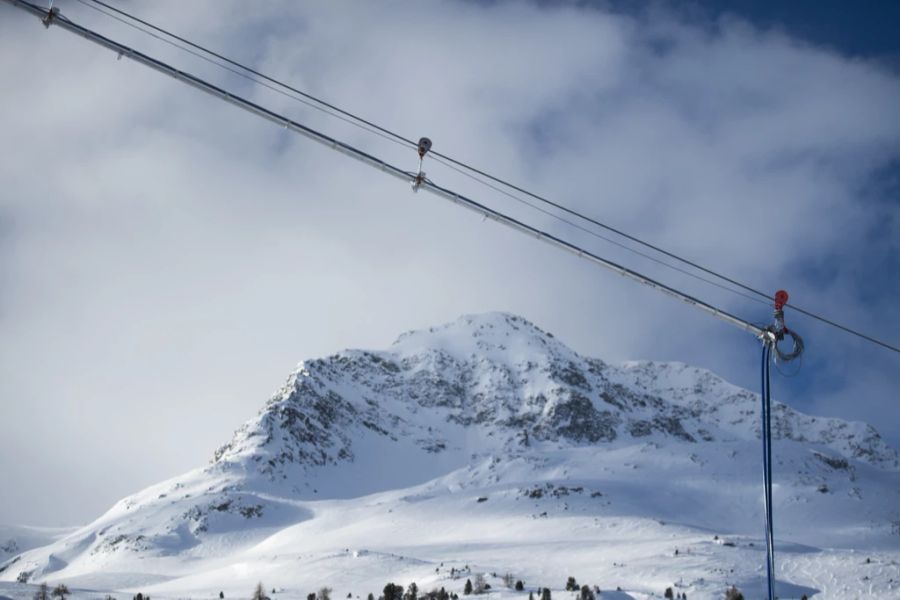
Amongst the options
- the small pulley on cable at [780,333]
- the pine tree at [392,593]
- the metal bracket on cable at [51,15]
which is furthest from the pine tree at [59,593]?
the small pulley on cable at [780,333]

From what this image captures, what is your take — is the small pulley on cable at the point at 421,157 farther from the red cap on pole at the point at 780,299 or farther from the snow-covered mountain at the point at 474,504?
the snow-covered mountain at the point at 474,504

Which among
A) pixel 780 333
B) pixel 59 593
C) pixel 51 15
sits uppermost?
pixel 51 15

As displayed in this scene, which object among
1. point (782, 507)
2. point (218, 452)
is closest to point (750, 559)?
point (782, 507)

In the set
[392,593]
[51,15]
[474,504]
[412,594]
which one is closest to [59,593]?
[392,593]

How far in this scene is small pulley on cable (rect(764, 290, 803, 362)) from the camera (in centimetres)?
1173

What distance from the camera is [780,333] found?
38.7 ft

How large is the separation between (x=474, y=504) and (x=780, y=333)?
292ft

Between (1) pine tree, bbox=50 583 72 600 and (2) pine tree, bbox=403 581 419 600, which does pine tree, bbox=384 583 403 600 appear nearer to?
(2) pine tree, bbox=403 581 419 600

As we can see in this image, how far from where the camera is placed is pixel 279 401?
149 m

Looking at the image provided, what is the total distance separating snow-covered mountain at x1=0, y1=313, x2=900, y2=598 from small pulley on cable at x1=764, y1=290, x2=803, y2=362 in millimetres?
31315

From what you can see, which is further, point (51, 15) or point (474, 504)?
point (474, 504)

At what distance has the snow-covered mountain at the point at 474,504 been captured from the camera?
52.7m

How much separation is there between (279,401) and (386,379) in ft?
125

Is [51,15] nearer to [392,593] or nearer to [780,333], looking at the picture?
[780,333]
